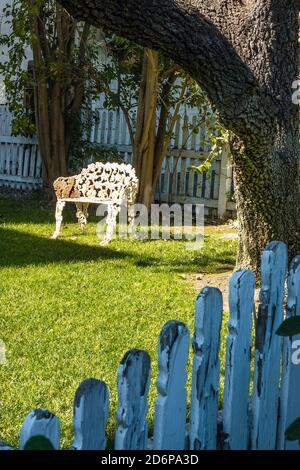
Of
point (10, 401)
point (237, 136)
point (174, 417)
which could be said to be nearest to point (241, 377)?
point (174, 417)

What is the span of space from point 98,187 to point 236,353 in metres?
8.65

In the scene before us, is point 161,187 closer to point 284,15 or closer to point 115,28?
point 284,15

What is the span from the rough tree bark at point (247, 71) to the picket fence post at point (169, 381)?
2.55 meters

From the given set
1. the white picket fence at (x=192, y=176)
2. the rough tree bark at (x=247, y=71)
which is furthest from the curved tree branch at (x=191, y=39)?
the white picket fence at (x=192, y=176)

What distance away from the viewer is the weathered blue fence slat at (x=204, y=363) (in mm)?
2861

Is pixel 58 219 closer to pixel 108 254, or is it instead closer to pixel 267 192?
pixel 108 254

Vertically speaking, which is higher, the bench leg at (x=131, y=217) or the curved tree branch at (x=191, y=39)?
the curved tree branch at (x=191, y=39)

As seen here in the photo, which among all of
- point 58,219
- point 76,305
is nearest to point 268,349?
point 76,305

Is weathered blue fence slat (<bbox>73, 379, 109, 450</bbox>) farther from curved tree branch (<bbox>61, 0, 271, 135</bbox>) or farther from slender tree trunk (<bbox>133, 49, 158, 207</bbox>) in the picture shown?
slender tree trunk (<bbox>133, 49, 158, 207</bbox>)

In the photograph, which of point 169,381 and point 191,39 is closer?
point 169,381

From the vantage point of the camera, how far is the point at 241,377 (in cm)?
311

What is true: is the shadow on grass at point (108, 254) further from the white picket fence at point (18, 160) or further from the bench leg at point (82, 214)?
the white picket fence at point (18, 160)

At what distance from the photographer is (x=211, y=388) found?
2943 mm

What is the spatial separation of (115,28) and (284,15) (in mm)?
1710
